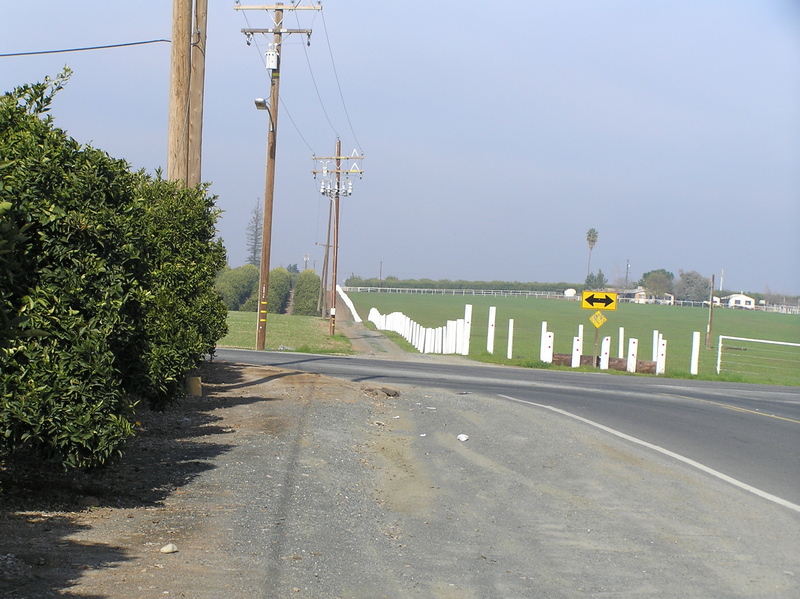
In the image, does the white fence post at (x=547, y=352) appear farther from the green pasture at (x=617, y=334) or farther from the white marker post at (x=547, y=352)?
the green pasture at (x=617, y=334)

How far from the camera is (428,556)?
6.19 m

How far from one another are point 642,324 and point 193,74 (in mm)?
64732

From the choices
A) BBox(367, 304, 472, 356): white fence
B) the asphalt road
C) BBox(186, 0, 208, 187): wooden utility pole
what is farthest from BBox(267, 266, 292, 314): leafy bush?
BBox(186, 0, 208, 187): wooden utility pole

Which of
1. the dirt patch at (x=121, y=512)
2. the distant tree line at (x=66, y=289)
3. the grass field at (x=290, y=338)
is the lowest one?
the grass field at (x=290, y=338)

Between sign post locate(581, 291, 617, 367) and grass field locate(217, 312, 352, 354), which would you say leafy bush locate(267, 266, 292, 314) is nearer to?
grass field locate(217, 312, 352, 354)

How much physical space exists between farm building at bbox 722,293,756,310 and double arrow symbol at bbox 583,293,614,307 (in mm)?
133119

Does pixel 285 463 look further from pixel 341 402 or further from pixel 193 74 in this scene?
pixel 193 74

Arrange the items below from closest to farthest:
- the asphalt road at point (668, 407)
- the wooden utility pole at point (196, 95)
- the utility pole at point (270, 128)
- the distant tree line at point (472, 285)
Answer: the asphalt road at point (668, 407) → the wooden utility pole at point (196, 95) → the utility pole at point (270, 128) → the distant tree line at point (472, 285)

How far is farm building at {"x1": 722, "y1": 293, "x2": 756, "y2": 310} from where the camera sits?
6040 inches

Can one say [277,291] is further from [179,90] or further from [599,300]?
[179,90]

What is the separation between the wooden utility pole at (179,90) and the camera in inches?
490

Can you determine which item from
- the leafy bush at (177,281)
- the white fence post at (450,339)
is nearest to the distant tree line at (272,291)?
the white fence post at (450,339)

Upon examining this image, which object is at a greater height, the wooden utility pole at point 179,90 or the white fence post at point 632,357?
the wooden utility pole at point 179,90

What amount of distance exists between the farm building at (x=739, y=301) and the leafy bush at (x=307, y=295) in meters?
97.0
